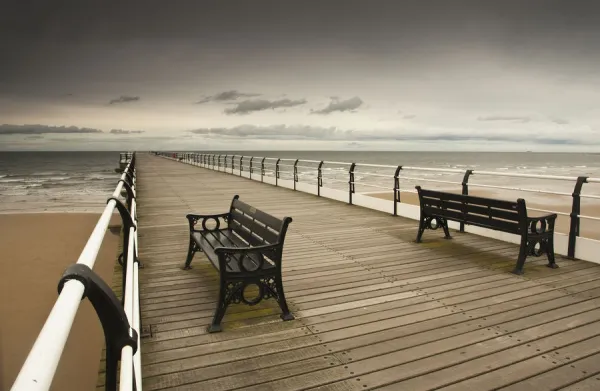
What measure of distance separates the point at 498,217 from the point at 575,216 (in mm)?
1050

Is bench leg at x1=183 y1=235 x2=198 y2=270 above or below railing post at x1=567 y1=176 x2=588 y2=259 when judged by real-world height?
below

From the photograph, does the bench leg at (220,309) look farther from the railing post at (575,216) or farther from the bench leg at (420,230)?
the railing post at (575,216)

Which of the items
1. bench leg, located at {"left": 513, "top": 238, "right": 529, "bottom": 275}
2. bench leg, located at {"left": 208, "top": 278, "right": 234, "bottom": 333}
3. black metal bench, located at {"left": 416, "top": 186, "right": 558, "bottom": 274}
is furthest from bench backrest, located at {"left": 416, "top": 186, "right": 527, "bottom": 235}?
bench leg, located at {"left": 208, "top": 278, "right": 234, "bottom": 333}

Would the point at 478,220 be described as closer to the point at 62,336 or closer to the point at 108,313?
the point at 108,313

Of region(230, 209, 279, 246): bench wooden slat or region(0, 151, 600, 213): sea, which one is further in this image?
region(0, 151, 600, 213): sea

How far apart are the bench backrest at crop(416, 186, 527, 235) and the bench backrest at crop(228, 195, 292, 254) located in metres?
2.92

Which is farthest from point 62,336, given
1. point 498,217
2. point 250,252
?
point 498,217

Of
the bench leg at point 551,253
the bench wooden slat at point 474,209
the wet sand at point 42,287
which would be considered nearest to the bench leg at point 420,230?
the bench wooden slat at point 474,209

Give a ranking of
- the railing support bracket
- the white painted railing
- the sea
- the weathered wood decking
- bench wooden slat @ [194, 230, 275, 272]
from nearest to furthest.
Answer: the white painted railing < the railing support bracket < the weathered wood decking < bench wooden slat @ [194, 230, 275, 272] < the sea

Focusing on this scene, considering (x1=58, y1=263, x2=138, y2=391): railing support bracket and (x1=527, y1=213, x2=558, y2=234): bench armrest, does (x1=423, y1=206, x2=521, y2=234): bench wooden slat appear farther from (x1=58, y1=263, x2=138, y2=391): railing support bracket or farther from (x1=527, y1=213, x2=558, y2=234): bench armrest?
(x1=58, y1=263, x2=138, y2=391): railing support bracket

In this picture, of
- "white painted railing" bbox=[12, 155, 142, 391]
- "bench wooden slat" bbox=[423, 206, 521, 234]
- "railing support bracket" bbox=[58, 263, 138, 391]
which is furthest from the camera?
"bench wooden slat" bbox=[423, 206, 521, 234]

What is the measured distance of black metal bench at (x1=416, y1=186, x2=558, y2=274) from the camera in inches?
196

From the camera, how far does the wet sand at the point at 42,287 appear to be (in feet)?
20.5

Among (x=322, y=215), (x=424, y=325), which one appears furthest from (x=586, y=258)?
(x=322, y=215)
